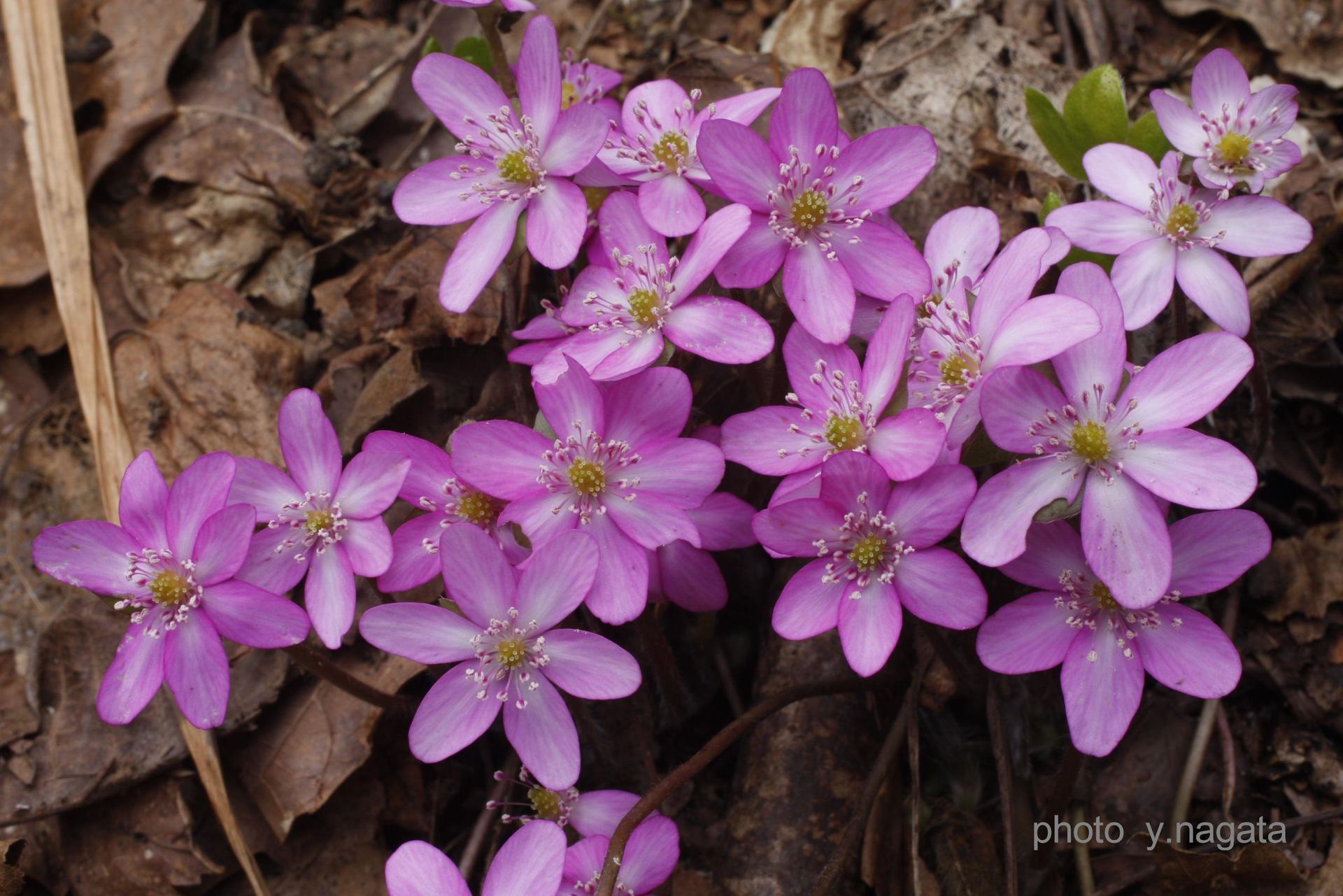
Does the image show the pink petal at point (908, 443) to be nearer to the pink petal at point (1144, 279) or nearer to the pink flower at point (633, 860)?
the pink petal at point (1144, 279)

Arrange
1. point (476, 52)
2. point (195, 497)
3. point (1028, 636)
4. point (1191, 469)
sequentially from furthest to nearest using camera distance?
point (476, 52)
point (195, 497)
point (1028, 636)
point (1191, 469)

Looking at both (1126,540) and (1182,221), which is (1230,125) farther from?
(1126,540)

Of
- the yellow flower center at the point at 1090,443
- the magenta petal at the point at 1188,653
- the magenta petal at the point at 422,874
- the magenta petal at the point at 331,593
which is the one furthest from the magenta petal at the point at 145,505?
the magenta petal at the point at 1188,653

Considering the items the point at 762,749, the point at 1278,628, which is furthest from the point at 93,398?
the point at 1278,628

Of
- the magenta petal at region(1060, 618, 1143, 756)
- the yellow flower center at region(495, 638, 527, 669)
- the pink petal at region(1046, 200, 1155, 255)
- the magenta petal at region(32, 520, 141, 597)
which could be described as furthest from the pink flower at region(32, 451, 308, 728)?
the pink petal at region(1046, 200, 1155, 255)

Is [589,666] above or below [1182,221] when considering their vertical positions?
below

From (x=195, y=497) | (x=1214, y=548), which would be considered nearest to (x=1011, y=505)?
(x=1214, y=548)
